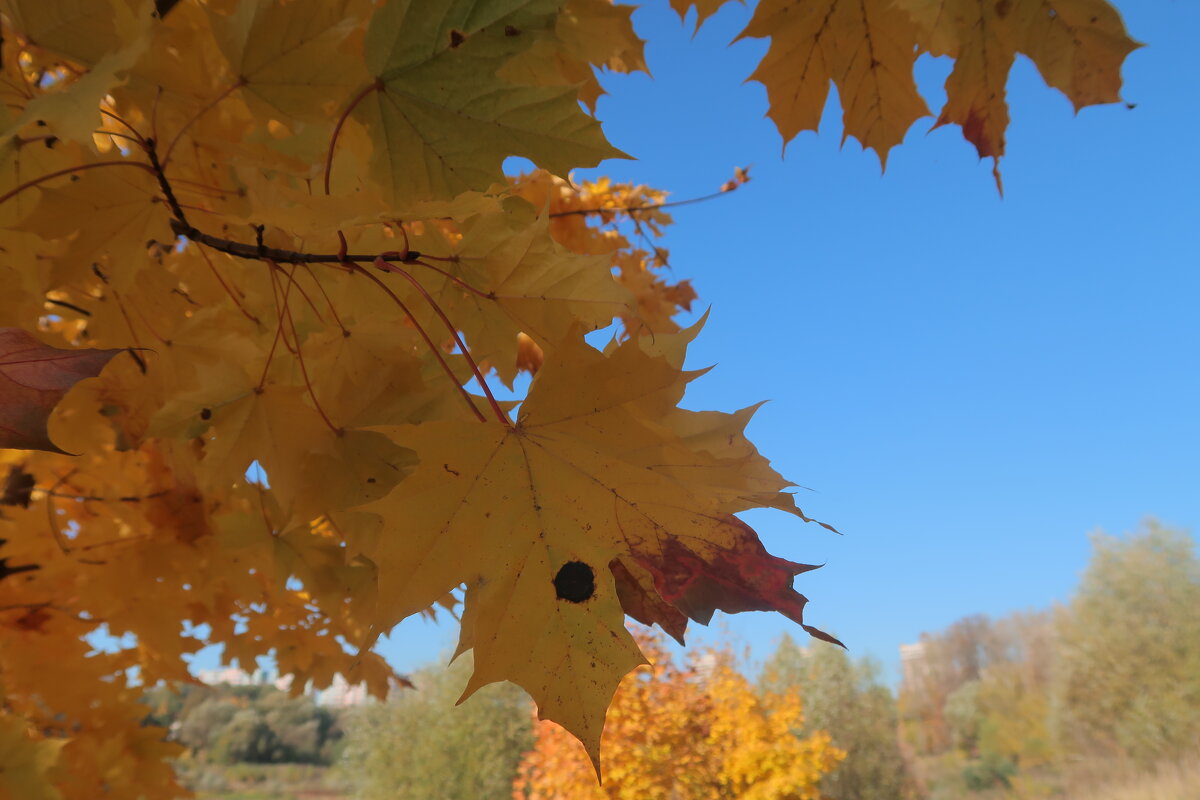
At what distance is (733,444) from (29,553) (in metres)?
1.40

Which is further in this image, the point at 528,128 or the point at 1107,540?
the point at 1107,540

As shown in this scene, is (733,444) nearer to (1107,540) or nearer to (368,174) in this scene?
(368,174)

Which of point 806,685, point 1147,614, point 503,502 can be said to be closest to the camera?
point 503,502

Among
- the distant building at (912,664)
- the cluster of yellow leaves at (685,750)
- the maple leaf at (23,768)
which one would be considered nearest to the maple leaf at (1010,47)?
the maple leaf at (23,768)

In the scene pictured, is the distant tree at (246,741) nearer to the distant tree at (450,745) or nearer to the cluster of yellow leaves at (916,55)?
the distant tree at (450,745)

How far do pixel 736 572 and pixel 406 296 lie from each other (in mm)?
371

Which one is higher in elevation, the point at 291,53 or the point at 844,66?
the point at 844,66

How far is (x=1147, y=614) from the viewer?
1253 cm

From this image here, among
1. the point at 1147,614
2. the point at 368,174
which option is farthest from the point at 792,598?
the point at 1147,614

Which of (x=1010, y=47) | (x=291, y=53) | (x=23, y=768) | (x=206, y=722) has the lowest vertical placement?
(x=23, y=768)

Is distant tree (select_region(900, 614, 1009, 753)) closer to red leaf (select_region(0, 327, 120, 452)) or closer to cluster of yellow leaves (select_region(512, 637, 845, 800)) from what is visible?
cluster of yellow leaves (select_region(512, 637, 845, 800))

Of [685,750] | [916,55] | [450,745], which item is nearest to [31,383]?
[916,55]

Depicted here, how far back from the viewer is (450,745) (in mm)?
11055

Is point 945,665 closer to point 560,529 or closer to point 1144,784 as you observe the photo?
point 1144,784
